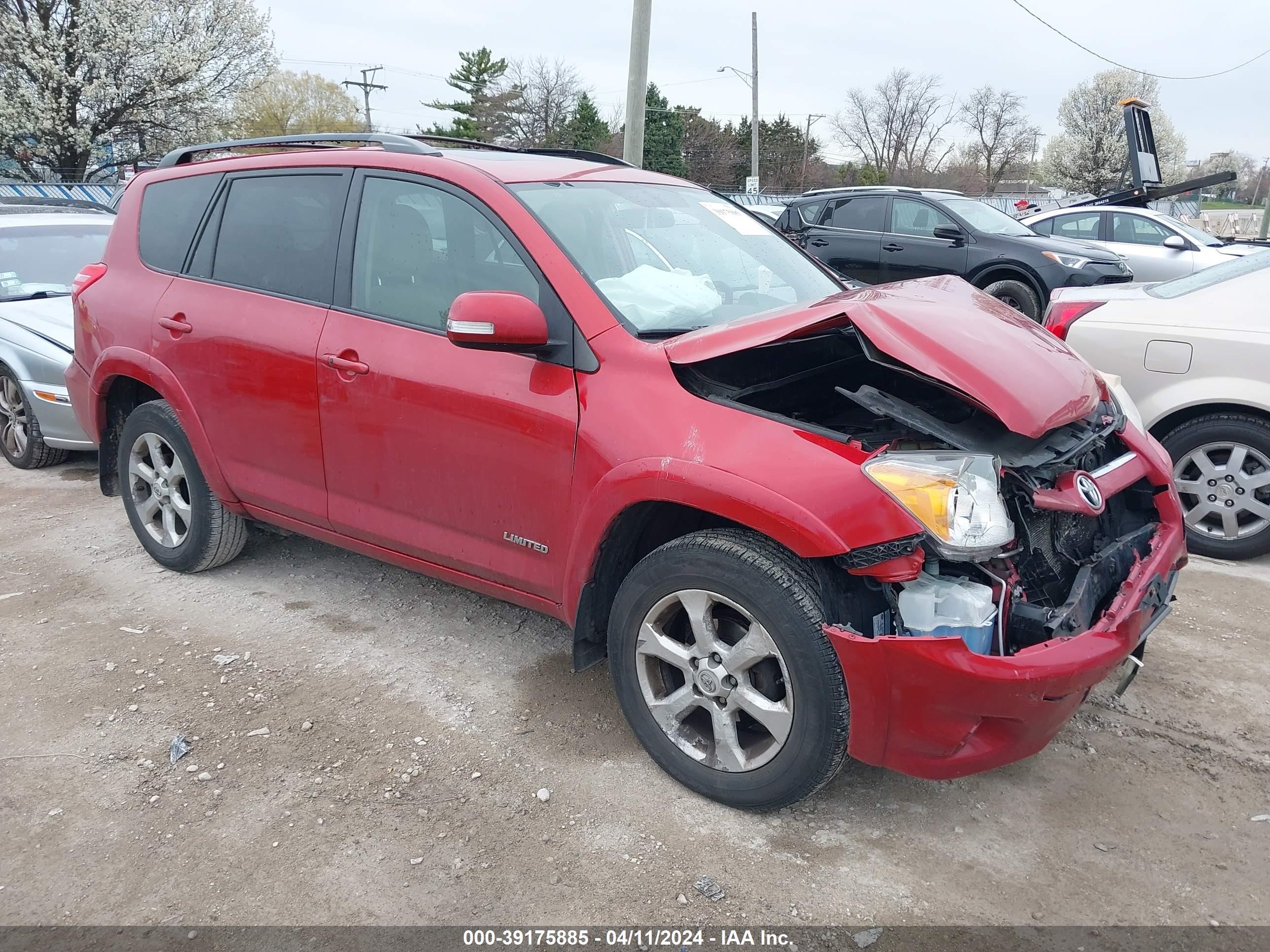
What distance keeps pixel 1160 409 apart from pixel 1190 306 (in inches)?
23.5

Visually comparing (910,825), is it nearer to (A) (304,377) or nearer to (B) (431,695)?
(B) (431,695)

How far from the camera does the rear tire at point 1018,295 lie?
9.77 m

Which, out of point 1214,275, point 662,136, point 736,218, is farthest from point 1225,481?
point 662,136

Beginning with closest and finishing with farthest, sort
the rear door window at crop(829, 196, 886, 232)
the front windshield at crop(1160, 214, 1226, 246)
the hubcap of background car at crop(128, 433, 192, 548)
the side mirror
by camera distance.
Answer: the side mirror → the hubcap of background car at crop(128, 433, 192, 548) → the rear door window at crop(829, 196, 886, 232) → the front windshield at crop(1160, 214, 1226, 246)

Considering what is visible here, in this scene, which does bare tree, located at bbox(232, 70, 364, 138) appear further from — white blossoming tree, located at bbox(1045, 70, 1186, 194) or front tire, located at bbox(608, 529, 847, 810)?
front tire, located at bbox(608, 529, 847, 810)

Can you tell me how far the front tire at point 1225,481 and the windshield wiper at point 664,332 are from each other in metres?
2.85

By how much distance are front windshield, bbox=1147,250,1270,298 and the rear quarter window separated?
4.69m

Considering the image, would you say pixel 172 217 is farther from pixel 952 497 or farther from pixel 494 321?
pixel 952 497

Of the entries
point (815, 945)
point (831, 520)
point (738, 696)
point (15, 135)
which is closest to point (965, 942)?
point (815, 945)

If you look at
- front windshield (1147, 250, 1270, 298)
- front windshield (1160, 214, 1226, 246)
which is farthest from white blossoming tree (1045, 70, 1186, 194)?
front windshield (1147, 250, 1270, 298)

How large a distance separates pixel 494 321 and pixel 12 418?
4.95 m

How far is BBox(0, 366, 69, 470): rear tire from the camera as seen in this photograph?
19.2 feet

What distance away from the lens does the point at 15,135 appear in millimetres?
22562

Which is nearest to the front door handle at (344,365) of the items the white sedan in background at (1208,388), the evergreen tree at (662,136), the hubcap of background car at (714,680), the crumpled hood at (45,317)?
the hubcap of background car at (714,680)
